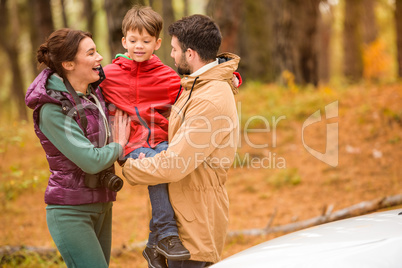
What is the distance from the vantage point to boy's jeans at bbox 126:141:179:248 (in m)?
3.08

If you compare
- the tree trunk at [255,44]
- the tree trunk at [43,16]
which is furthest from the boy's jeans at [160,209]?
the tree trunk at [255,44]

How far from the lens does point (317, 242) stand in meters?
2.80

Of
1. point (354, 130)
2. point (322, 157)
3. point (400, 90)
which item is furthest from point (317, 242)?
point (400, 90)

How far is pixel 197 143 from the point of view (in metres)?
2.98

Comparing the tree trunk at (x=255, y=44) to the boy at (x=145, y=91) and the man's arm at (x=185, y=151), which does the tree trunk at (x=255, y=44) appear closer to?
the boy at (x=145, y=91)

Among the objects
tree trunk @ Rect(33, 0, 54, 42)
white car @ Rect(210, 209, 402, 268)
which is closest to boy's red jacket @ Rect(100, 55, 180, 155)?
white car @ Rect(210, 209, 402, 268)

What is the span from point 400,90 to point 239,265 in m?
8.52

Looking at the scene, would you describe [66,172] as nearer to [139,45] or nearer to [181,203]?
[181,203]

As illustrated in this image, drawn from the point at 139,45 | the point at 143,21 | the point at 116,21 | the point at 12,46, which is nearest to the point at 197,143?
the point at 139,45

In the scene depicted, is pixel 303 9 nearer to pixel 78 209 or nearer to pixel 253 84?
pixel 253 84

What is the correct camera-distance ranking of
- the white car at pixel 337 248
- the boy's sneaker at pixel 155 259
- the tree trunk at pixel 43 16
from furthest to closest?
the tree trunk at pixel 43 16, the boy's sneaker at pixel 155 259, the white car at pixel 337 248

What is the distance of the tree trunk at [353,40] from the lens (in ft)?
56.6

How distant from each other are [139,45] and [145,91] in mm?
349

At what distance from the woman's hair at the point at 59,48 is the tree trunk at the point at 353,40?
15406 mm
